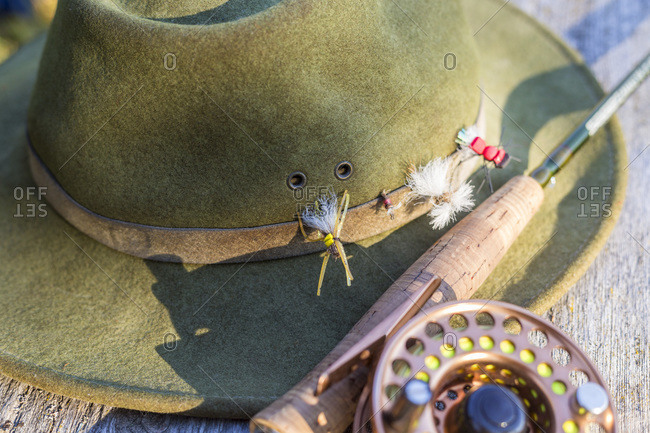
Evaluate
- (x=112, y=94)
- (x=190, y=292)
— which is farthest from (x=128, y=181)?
(x=190, y=292)

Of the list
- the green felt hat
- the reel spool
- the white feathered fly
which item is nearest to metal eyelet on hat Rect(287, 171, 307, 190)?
the green felt hat

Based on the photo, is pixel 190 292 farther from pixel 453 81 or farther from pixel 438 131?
pixel 453 81

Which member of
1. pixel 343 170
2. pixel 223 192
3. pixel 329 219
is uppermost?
pixel 343 170

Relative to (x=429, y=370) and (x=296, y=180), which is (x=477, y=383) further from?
(x=296, y=180)

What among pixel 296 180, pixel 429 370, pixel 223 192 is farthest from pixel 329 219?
pixel 429 370

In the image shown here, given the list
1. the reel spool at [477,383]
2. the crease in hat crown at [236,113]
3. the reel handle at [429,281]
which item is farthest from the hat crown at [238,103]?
the reel spool at [477,383]
